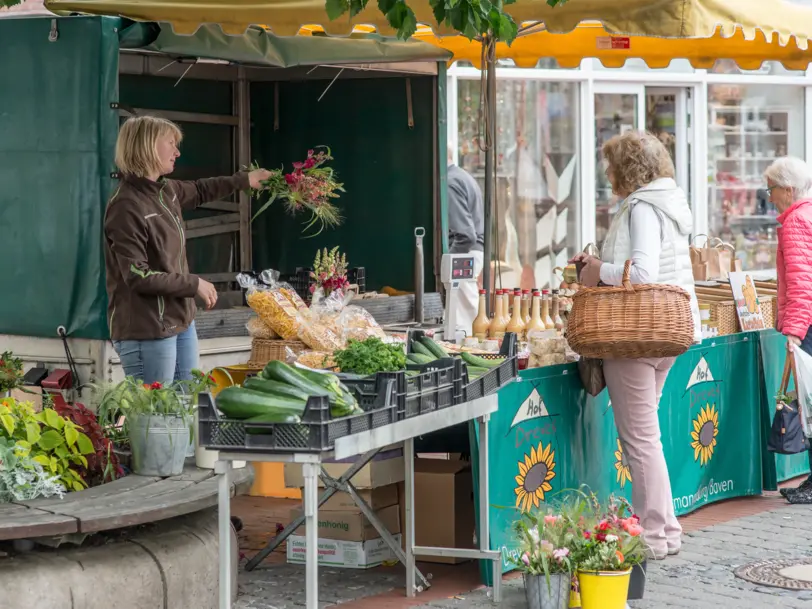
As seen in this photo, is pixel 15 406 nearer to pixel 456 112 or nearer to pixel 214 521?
pixel 214 521

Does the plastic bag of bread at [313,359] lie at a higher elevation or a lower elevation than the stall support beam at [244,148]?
lower

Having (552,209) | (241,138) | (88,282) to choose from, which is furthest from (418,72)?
(552,209)

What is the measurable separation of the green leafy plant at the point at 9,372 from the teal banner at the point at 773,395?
4.18 meters

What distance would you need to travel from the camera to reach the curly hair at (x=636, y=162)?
20.8 feet

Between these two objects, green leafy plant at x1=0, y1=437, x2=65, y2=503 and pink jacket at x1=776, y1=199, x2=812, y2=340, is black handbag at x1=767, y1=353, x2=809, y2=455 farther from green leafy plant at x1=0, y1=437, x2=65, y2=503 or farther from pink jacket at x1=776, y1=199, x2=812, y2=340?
green leafy plant at x1=0, y1=437, x2=65, y2=503

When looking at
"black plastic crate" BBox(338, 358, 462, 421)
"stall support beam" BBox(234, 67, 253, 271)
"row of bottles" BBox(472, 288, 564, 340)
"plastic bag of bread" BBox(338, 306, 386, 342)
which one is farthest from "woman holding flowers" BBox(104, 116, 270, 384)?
"stall support beam" BBox(234, 67, 253, 271)

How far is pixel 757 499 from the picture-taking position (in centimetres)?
801

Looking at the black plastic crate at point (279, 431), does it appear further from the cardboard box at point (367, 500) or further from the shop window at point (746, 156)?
the shop window at point (746, 156)

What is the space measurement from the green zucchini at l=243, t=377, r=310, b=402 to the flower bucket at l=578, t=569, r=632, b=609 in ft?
4.86

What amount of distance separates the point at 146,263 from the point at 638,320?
2.22 m

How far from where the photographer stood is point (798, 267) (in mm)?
7633

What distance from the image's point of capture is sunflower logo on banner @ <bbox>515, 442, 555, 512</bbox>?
628 centimetres

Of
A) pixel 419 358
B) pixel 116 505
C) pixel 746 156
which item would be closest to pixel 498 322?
pixel 419 358

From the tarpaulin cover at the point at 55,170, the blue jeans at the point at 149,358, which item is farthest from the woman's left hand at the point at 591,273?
the tarpaulin cover at the point at 55,170
